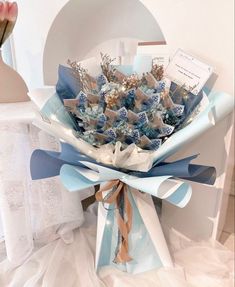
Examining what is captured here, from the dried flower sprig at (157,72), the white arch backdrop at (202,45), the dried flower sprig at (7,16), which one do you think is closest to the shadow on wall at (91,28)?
the white arch backdrop at (202,45)

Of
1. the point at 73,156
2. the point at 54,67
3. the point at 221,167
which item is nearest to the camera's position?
the point at 73,156

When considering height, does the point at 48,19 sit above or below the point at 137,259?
above

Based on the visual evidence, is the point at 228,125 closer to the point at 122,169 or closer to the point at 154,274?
the point at 122,169

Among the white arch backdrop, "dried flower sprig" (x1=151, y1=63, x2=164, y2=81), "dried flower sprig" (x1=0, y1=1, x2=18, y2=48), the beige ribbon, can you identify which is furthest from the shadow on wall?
the beige ribbon

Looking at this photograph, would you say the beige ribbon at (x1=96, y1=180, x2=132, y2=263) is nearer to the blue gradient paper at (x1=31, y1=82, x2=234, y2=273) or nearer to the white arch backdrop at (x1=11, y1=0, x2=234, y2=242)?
the blue gradient paper at (x1=31, y1=82, x2=234, y2=273)

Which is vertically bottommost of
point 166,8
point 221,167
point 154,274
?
point 154,274

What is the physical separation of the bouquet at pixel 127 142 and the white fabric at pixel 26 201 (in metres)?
0.09

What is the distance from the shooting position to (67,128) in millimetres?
658

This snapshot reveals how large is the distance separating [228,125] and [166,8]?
338 mm

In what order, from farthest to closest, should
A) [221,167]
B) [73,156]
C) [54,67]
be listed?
[54,67], [221,167], [73,156]

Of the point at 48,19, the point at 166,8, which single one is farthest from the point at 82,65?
the point at 48,19

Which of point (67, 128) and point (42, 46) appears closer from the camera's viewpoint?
point (67, 128)

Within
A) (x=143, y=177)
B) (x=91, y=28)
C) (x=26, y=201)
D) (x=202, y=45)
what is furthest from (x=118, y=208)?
(x=91, y=28)

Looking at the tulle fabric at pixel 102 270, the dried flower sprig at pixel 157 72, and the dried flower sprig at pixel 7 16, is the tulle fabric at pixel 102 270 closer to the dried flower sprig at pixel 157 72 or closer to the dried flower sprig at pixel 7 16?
the dried flower sprig at pixel 157 72
